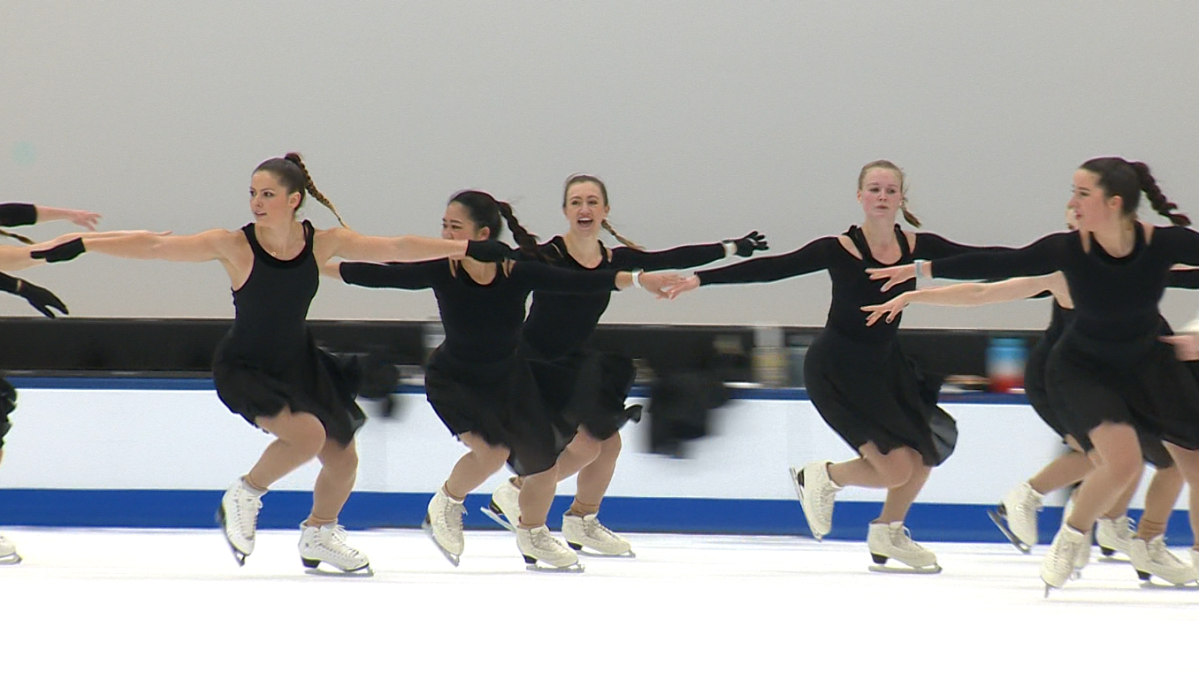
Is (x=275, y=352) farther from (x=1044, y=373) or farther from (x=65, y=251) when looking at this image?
(x=1044, y=373)

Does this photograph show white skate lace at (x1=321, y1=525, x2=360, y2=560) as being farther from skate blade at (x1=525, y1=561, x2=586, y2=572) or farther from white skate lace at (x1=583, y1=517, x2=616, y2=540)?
white skate lace at (x1=583, y1=517, x2=616, y2=540)

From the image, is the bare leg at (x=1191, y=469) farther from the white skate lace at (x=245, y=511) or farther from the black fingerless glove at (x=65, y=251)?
the black fingerless glove at (x=65, y=251)

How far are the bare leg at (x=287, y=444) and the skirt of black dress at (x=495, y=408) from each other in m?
0.54

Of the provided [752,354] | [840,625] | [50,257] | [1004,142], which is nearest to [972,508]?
[752,354]

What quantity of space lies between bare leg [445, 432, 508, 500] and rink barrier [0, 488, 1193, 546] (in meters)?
1.90

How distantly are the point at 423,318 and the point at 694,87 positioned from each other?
78.0 inches

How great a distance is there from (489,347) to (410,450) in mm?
1994

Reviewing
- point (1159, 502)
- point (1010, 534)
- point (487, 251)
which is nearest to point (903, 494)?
point (1010, 534)

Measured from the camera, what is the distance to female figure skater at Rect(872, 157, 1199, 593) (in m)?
4.00

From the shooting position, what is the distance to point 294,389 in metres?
4.38

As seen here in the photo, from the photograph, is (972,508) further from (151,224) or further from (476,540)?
(151,224)

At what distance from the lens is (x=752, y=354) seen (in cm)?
736

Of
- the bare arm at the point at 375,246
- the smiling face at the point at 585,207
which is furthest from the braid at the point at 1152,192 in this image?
the bare arm at the point at 375,246

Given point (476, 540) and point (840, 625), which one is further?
point (476, 540)
